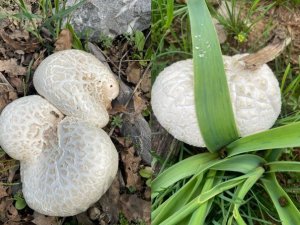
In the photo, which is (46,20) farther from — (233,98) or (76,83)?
(233,98)

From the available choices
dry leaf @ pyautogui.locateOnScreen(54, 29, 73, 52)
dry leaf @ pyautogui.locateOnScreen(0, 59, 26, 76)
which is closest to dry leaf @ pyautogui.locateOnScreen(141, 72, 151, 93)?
dry leaf @ pyautogui.locateOnScreen(54, 29, 73, 52)

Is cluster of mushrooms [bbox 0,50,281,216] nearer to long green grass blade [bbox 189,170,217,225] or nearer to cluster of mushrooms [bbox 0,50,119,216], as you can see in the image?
cluster of mushrooms [bbox 0,50,119,216]

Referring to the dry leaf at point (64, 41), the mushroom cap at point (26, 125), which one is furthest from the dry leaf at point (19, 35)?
the mushroom cap at point (26, 125)

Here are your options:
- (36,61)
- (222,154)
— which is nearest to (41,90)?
(36,61)

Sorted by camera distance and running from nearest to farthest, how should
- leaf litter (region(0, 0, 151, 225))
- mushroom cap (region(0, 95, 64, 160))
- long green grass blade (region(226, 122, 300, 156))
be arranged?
long green grass blade (region(226, 122, 300, 156)), mushroom cap (region(0, 95, 64, 160)), leaf litter (region(0, 0, 151, 225))

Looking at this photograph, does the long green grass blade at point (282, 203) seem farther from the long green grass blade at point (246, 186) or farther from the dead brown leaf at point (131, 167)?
the dead brown leaf at point (131, 167)
